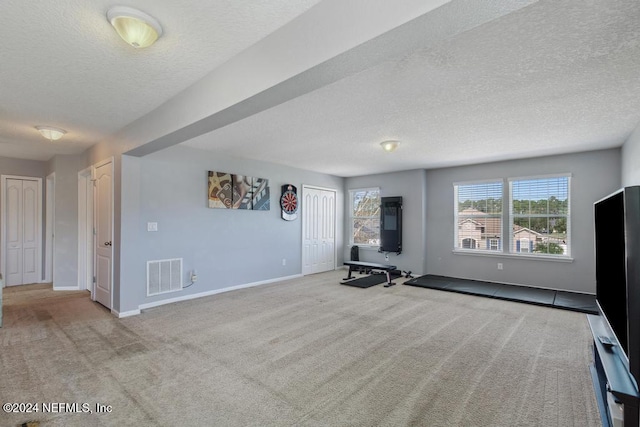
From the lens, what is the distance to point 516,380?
2498mm

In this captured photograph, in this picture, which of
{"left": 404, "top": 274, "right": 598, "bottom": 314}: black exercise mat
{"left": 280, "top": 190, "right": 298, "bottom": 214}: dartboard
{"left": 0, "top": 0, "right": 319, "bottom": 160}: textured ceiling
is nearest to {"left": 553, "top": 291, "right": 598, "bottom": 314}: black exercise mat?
{"left": 404, "top": 274, "right": 598, "bottom": 314}: black exercise mat

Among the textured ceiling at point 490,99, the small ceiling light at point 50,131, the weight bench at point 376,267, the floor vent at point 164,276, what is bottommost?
the weight bench at point 376,267

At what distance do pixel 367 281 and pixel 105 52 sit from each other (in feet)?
18.3

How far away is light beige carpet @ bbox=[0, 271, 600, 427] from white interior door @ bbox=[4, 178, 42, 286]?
6.75 ft

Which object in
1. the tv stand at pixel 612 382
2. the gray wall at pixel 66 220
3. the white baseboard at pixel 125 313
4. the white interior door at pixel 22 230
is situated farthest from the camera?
the white interior door at pixel 22 230

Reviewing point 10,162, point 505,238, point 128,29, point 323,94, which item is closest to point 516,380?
point 323,94

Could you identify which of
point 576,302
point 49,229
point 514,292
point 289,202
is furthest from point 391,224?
point 49,229

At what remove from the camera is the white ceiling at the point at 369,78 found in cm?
180

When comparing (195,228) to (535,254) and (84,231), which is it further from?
(535,254)

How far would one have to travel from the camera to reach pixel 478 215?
640cm

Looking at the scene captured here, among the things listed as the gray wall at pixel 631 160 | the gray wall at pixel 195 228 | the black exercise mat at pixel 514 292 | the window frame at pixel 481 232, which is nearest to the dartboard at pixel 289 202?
the gray wall at pixel 195 228

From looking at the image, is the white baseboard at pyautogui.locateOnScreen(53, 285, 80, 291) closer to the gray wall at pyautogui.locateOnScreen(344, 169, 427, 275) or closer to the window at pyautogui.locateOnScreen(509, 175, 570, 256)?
the gray wall at pyautogui.locateOnScreen(344, 169, 427, 275)

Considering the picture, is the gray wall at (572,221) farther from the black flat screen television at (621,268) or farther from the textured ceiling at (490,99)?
the black flat screen television at (621,268)

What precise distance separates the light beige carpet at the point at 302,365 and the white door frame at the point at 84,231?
1.10 meters
